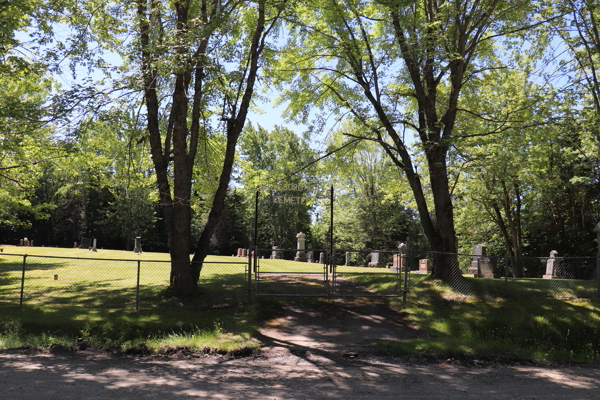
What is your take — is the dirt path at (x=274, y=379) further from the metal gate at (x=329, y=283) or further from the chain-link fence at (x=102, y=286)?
the metal gate at (x=329, y=283)

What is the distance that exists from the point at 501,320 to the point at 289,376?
7.13 meters

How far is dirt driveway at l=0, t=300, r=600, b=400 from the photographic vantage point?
7.20m

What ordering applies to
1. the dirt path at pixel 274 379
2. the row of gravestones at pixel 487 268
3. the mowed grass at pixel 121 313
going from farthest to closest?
the row of gravestones at pixel 487 268
the mowed grass at pixel 121 313
the dirt path at pixel 274 379

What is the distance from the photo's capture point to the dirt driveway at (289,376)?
720 cm

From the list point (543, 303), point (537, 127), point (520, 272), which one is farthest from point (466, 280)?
point (520, 272)

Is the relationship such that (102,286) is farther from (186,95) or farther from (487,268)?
(487,268)

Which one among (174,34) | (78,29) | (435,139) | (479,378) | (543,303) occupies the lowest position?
(479,378)

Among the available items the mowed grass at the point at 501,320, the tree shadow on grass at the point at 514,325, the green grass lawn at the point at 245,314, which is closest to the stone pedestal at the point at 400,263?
the green grass lawn at the point at 245,314

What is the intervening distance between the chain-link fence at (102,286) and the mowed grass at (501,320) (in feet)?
17.0

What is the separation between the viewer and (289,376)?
330 inches

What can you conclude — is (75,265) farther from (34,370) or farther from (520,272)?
(520,272)

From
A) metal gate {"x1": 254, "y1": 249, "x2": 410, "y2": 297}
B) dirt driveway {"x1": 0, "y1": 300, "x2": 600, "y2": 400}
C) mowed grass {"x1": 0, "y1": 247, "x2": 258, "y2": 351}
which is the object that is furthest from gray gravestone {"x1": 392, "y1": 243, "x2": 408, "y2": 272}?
mowed grass {"x1": 0, "y1": 247, "x2": 258, "y2": 351}

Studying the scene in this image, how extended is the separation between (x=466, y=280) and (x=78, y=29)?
14050mm

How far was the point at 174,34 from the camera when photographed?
1181cm
